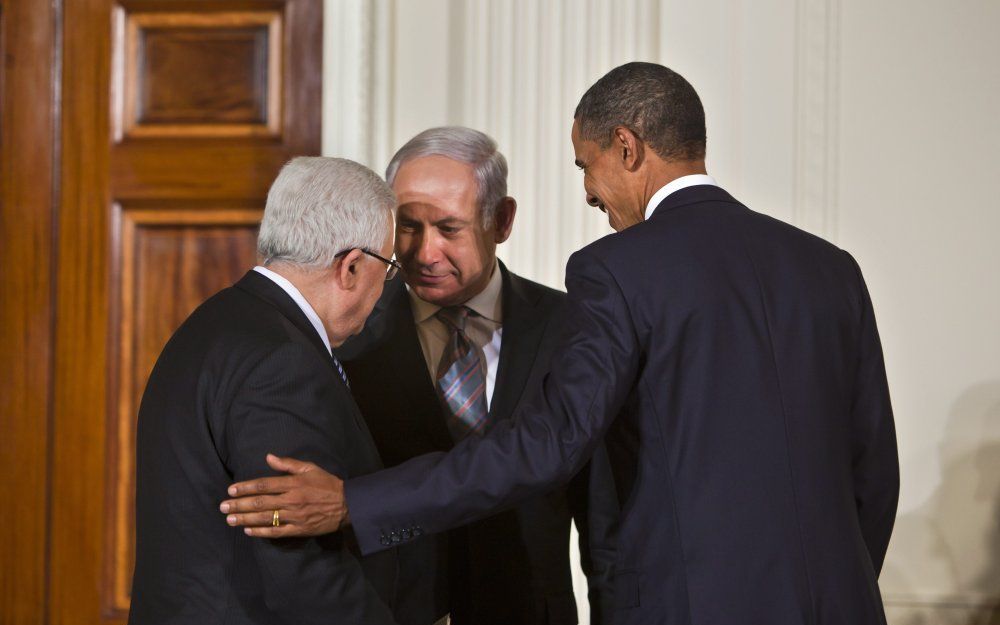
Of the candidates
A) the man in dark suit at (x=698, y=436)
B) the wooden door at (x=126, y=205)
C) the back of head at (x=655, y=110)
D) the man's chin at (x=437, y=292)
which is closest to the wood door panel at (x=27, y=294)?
the wooden door at (x=126, y=205)

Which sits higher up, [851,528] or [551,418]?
[551,418]

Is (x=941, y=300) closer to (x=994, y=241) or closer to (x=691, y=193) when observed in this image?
(x=994, y=241)

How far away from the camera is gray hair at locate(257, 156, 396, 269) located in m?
1.84

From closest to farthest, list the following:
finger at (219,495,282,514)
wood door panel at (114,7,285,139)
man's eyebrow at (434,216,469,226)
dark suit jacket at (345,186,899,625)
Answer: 1. finger at (219,495,282,514)
2. dark suit jacket at (345,186,899,625)
3. man's eyebrow at (434,216,469,226)
4. wood door panel at (114,7,285,139)

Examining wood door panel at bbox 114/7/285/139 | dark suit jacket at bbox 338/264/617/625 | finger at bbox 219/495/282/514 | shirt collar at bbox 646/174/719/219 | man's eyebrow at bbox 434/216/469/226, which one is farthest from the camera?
wood door panel at bbox 114/7/285/139

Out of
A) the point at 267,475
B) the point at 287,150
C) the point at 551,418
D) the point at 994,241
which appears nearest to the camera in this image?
the point at 267,475

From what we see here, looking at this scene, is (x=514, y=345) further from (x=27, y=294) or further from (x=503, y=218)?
(x=27, y=294)

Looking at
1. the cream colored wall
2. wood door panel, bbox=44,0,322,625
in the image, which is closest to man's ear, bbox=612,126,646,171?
the cream colored wall

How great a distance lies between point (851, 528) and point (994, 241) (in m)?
1.88

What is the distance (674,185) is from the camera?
196 centimetres

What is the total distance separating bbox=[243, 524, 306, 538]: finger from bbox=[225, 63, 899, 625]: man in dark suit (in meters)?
0.09

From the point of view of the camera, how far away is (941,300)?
11.2 feet

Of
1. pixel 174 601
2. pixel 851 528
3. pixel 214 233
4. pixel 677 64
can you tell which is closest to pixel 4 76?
pixel 214 233

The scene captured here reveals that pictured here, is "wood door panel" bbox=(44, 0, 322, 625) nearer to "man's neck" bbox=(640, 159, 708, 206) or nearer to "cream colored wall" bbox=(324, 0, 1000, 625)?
"cream colored wall" bbox=(324, 0, 1000, 625)
